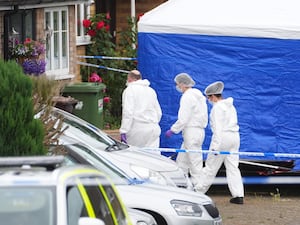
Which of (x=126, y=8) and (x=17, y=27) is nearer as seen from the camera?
(x=17, y=27)

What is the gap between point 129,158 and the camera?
12273 mm

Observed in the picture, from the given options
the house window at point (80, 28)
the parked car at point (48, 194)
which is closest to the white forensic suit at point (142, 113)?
the house window at point (80, 28)

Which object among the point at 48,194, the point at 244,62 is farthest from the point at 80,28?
the point at 48,194

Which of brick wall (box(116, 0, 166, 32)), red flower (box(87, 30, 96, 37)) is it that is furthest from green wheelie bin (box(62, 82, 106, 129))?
brick wall (box(116, 0, 166, 32))

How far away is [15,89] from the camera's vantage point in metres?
9.01

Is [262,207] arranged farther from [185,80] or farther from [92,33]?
[92,33]

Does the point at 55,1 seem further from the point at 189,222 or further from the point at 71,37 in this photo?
the point at 189,222

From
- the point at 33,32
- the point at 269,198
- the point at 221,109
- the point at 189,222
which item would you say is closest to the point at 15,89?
the point at 189,222

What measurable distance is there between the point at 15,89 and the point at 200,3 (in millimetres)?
8033

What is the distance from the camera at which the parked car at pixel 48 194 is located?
588cm

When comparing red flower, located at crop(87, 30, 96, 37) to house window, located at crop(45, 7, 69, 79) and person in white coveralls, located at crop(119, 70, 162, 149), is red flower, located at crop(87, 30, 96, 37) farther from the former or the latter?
person in white coveralls, located at crop(119, 70, 162, 149)

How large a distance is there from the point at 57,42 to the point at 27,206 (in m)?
14.9

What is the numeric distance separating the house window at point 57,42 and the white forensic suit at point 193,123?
524 centimetres

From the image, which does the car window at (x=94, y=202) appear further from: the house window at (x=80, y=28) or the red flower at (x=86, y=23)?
the house window at (x=80, y=28)
